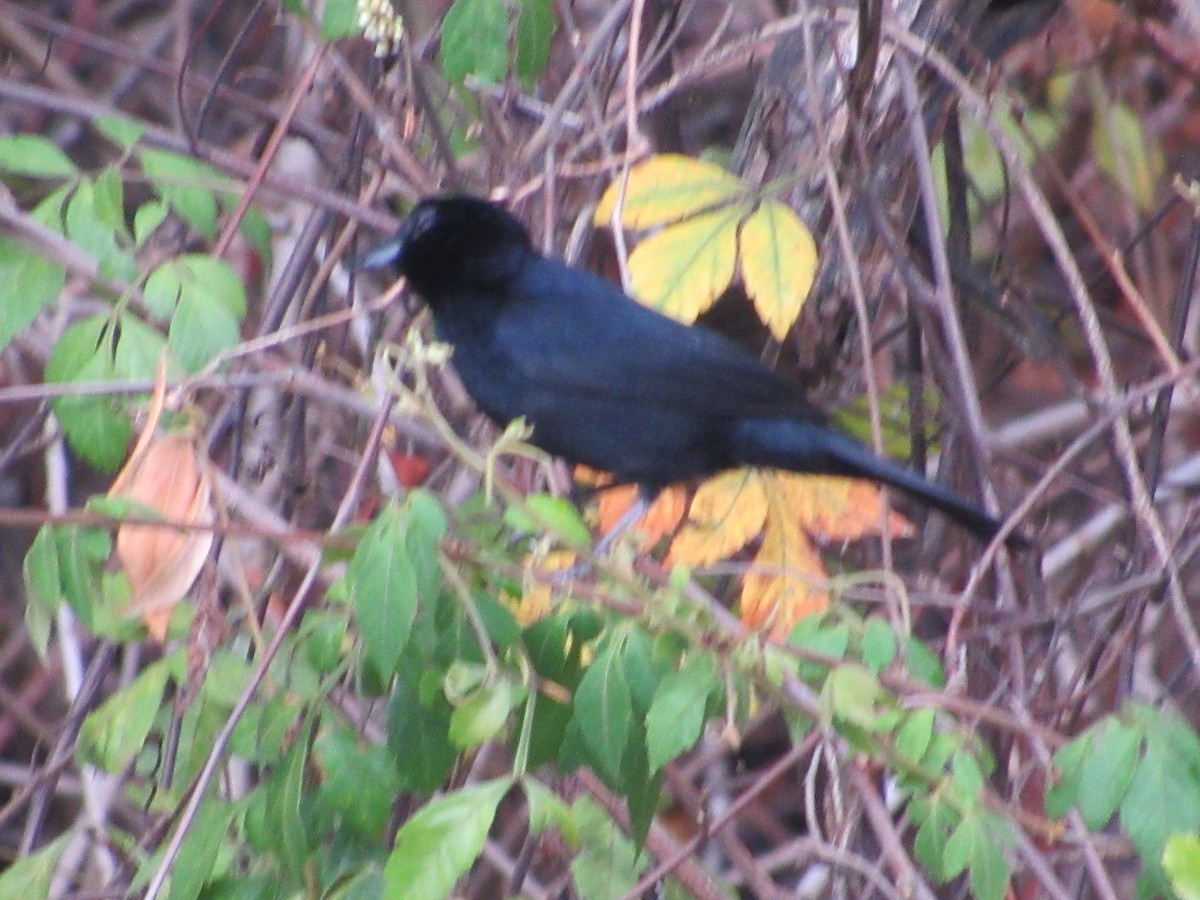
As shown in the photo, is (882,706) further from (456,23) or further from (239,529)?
(456,23)

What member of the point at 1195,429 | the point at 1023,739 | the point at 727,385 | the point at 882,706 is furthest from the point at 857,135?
the point at 1195,429

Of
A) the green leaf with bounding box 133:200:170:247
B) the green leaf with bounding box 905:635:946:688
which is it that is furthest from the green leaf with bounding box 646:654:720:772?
the green leaf with bounding box 133:200:170:247

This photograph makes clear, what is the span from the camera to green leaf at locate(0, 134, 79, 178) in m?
2.31

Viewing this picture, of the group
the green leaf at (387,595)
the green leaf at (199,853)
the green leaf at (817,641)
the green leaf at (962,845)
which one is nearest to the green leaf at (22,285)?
the green leaf at (199,853)

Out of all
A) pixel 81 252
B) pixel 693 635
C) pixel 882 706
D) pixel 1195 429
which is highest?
pixel 81 252

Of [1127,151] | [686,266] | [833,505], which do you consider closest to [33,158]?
[686,266]

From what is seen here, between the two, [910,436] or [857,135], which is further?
[910,436]

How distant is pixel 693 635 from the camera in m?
1.78

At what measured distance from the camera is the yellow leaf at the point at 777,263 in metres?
2.58

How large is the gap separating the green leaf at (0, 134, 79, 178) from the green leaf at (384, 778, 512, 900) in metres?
1.20

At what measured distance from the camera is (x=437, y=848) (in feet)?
5.45

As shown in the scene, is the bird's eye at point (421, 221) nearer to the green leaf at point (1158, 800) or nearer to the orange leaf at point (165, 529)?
the orange leaf at point (165, 529)

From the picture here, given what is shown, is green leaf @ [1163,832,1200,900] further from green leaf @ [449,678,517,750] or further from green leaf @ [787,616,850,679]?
green leaf @ [449,678,517,750]

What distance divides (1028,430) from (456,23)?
2.30 metres
